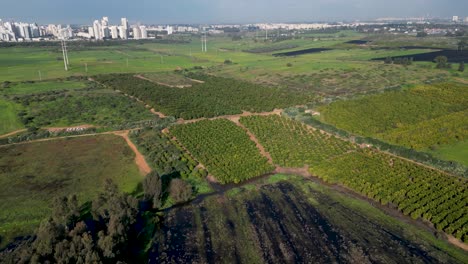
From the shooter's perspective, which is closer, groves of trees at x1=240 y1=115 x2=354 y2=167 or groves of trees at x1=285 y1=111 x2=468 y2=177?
groves of trees at x1=285 y1=111 x2=468 y2=177

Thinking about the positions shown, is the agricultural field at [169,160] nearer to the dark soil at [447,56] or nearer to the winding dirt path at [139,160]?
the winding dirt path at [139,160]

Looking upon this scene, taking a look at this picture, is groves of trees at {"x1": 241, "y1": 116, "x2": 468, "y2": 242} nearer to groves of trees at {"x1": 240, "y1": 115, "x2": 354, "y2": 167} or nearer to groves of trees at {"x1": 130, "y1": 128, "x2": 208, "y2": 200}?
groves of trees at {"x1": 240, "y1": 115, "x2": 354, "y2": 167}

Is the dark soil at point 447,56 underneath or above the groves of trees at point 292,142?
above

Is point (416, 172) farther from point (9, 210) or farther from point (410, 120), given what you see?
point (9, 210)

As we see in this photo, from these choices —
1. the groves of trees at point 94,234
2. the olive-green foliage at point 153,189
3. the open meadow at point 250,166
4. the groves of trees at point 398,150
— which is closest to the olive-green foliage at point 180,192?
the open meadow at point 250,166

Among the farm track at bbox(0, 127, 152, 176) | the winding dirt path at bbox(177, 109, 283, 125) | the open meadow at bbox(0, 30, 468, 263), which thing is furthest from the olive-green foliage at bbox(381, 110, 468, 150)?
the farm track at bbox(0, 127, 152, 176)
